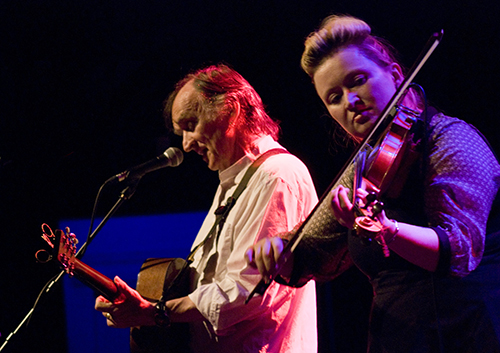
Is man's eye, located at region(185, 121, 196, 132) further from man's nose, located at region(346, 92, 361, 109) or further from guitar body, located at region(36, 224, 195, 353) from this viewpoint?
man's nose, located at region(346, 92, 361, 109)

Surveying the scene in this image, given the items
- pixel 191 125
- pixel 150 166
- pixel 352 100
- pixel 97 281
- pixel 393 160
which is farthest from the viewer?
pixel 191 125

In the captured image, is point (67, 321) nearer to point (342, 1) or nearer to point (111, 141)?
point (111, 141)

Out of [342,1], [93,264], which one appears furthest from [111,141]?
[342,1]

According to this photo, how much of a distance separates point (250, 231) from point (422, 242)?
73 centimetres

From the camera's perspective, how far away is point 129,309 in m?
1.71

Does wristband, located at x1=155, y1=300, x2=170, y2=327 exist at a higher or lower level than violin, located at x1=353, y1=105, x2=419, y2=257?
lower

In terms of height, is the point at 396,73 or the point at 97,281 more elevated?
the point at 396,73

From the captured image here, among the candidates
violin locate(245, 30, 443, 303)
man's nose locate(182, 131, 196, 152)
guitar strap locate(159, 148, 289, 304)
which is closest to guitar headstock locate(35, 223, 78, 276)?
guitar strap locate(159, 148, 289, 304)

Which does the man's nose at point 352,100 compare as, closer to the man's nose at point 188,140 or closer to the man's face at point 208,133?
the man's face at point 208,133

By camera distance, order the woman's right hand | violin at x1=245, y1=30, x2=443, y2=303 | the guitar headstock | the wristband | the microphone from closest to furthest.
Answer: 1. the woman's right hand
2. violin at x1=245, y1=30, x2=443, y2=303
3. the wristband
4. the guitar headstock
5. the microphone

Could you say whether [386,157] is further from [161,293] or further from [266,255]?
[161,293]

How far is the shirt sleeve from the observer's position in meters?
1.52

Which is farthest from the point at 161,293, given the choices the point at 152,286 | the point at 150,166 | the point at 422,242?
the point at 422,242

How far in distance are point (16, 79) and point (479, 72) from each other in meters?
2.77
